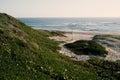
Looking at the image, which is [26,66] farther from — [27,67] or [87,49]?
[87,49]

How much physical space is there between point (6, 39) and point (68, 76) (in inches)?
368

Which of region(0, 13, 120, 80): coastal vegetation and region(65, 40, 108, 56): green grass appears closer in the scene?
region(0, 13, 120, 80): coastal vegetation

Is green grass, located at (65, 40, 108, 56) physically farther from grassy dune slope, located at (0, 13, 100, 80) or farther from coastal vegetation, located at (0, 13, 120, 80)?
grassy dune slope, located at (0, 13, 100, 80)

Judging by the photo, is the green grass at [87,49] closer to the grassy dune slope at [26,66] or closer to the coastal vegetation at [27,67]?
the coastal vegetation at [27,67]

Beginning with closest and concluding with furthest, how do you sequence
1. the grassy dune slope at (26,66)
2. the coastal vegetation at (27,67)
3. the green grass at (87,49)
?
the grassy dune slope at (26,66)
the coastal vegetation at (27,67)
the green grass at (87,49)

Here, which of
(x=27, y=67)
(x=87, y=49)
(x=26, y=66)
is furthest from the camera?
(x=87, y=49)

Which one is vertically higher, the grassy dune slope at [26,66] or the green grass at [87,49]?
the grassy dune slope at [26,66]

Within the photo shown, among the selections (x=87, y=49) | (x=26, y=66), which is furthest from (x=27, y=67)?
(x=87, y=49)

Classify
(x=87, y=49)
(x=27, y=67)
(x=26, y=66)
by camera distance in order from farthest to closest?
(x=87, y=49) < (x=26, y=66) < (x=27, y=67)

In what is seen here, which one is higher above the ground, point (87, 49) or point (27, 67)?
point (27, 67)

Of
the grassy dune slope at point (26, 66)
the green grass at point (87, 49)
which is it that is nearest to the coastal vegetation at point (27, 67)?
the grassy dune slope at point (26, 66)

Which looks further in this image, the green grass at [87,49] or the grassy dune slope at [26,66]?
the green grass at [87,49]

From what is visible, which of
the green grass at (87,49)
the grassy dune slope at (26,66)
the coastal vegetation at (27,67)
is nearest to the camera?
the grassy dune slope at (26,66)

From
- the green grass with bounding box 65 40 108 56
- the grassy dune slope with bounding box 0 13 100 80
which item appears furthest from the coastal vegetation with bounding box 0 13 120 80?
the green grass with bounding box 65 40 108 56
